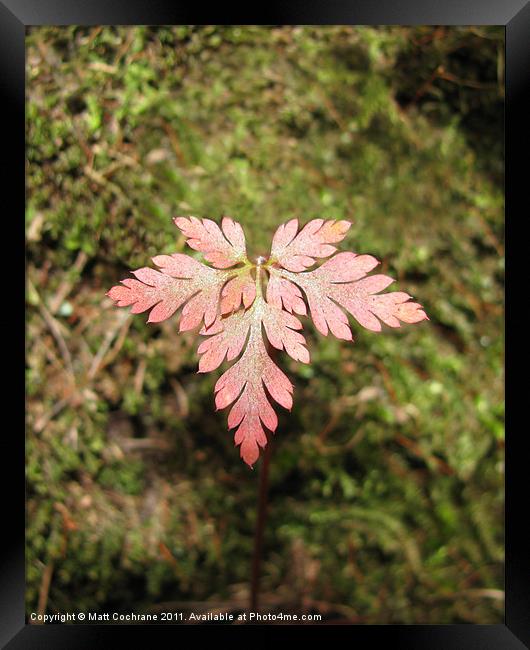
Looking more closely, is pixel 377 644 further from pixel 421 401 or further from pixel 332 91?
pixel 332 91

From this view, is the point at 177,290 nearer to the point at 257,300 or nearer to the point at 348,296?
the point at 257,300

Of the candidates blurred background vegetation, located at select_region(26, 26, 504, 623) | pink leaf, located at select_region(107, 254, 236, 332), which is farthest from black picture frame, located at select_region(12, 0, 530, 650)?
pink leaf, located at select_region(107, 254, 236, 332)

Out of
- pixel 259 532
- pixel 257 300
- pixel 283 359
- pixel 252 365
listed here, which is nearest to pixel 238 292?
pixel 257 300

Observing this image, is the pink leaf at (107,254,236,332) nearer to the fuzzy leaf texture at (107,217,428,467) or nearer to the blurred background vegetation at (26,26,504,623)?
the fuzzy leaf texture at (107,217,428,467)
